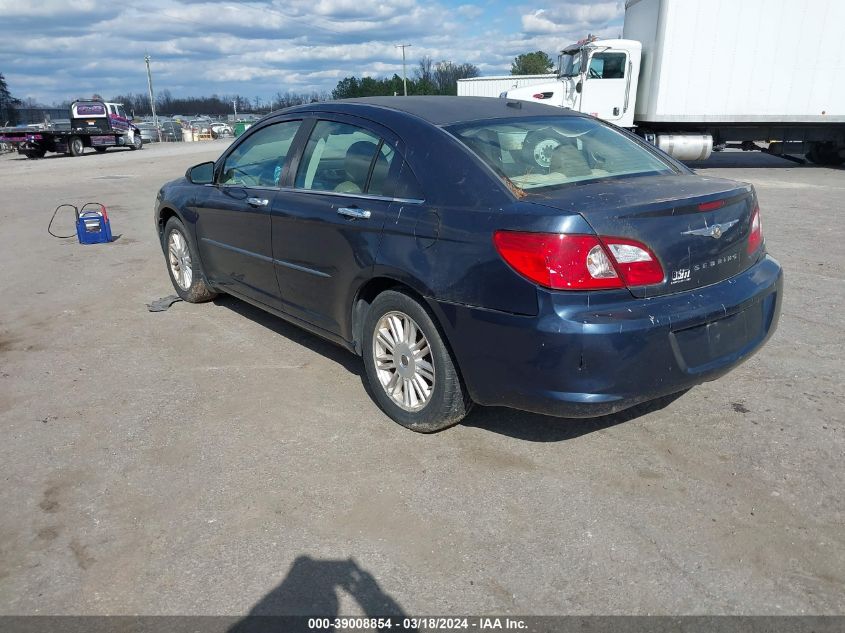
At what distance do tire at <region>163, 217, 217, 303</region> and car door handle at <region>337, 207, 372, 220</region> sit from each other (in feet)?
7.65

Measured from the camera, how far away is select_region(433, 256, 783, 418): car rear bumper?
277 cm

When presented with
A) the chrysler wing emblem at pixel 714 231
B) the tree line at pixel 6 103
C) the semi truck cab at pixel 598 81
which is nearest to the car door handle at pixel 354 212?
the chrysler wing emblem at pixel 714 231

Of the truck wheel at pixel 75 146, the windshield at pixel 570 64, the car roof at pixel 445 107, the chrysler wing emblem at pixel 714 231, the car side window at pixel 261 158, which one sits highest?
the windshield at pixel 570 64

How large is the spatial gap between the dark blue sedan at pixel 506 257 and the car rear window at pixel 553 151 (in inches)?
0.5

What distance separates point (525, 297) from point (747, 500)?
131cm

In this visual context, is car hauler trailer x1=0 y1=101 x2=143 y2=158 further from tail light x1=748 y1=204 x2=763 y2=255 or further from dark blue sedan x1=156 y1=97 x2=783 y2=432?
tail light x1=748 y1=204 x2=763 y2=255

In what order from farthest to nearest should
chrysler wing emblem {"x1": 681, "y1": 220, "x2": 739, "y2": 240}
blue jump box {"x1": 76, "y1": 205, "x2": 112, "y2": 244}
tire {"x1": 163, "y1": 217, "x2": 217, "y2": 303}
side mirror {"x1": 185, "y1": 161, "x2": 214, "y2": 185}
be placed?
blue jump box {"x1": 76, "y1": 205, "x2": 112, "y2": 244}
tire {"x1": 163, "y1": 217, "x2": 217, "y2": 303}
side mirror {"x1": 185, "y1": 161, "x2": 214, "y2": 185}
chrysler wing emblem {"x1": 681, "y1": 220, "x2": 739, "y2": 240}

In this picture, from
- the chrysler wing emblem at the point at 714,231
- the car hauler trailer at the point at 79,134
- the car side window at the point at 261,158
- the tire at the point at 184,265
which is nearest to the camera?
the chrysler wing emblem at the point at 714,231

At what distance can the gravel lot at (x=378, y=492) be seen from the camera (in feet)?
8.05

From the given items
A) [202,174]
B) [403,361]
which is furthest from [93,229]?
[403,361]

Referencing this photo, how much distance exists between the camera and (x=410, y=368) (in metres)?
3.52

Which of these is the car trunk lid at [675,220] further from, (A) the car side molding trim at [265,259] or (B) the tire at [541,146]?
(A) the car side molding trim at [265,259]

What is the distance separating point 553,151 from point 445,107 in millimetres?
722

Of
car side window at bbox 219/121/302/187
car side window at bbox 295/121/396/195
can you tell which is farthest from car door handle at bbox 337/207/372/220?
car side window at bbox 219/121/302/187
